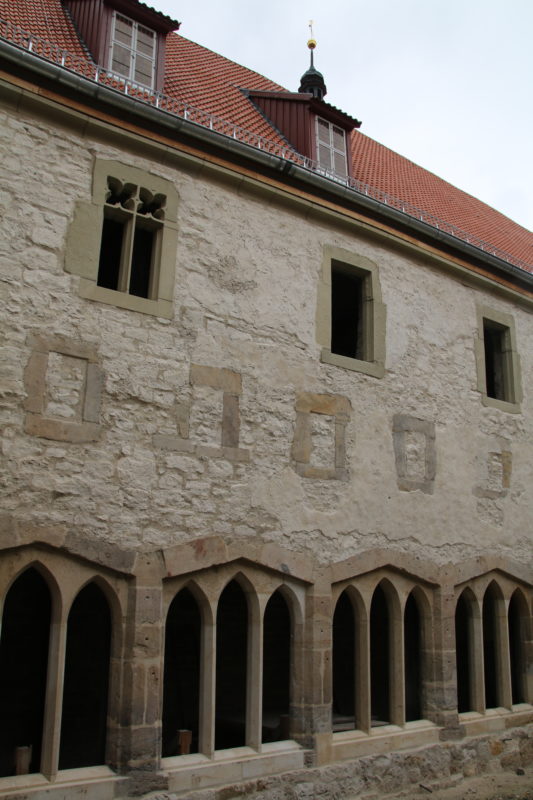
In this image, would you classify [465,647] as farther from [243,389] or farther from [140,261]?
[140,261]

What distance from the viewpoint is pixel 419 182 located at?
12.3 meters

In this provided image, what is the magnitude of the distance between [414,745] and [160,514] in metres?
3.71

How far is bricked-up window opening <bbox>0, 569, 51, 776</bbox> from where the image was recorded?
7574 millimetres

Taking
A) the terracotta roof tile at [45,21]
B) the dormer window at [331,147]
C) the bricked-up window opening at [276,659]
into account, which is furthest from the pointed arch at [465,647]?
the terracotta roof tile at [45,21]

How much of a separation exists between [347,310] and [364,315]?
2.65m

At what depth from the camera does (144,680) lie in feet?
19.0

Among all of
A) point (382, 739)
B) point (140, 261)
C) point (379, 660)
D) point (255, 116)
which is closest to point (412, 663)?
point (379, 660)

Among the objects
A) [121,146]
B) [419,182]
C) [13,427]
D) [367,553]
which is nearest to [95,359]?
[13,427]

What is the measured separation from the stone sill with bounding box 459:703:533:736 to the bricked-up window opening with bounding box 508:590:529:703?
0.21 meters

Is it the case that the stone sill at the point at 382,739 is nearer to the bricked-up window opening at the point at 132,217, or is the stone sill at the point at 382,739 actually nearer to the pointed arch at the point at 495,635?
the pointed arch at the point at 495,635

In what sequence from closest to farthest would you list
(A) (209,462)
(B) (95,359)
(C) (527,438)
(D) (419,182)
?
(B) (95,359) → (A) (209,462) → (C) (527,438) → (D) (419,182)

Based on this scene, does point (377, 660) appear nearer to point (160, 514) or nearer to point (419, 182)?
point (160, 514)

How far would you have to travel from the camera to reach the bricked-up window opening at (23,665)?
7574mm

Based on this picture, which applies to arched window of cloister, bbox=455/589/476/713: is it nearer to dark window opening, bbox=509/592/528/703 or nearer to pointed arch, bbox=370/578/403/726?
dark window opening, bbox=509/592/528/703
